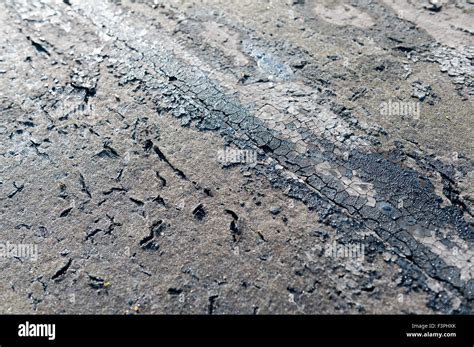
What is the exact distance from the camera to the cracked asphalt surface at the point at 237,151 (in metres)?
2.38

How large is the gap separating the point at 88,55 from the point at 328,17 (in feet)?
6.80

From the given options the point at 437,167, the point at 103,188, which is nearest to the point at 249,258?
the point at 103,188

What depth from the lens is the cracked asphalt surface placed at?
2383mm

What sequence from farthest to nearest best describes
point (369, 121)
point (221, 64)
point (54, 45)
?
point (54, 45) → point (221, 64) → point (369, 121)

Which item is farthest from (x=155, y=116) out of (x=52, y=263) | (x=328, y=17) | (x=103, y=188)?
(x=328, y=17)

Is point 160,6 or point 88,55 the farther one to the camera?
point 160,6

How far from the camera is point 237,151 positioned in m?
2.96

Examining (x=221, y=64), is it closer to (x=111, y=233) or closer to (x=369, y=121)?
(x=369, y=121)

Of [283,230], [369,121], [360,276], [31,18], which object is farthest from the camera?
[31,18]

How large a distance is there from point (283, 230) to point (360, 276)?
49 cm

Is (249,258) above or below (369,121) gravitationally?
below

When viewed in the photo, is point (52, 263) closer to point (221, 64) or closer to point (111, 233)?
point (111, 233)

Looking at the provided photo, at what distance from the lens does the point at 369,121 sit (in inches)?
121

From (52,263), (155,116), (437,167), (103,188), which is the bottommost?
(52,263)
